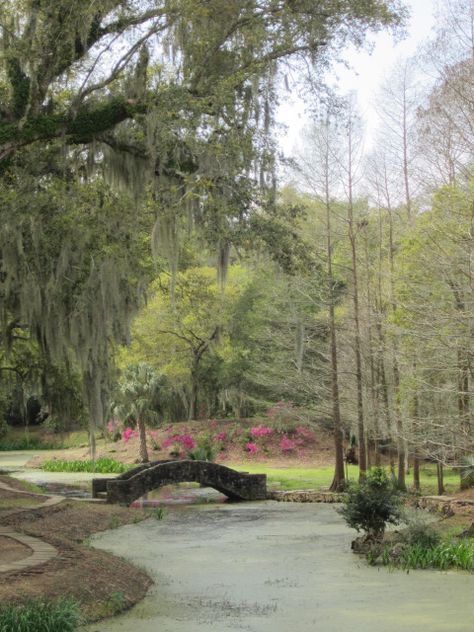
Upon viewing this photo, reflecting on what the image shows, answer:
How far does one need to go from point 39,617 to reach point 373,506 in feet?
21.1

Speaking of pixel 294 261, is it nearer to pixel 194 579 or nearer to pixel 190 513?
pixel 194 579

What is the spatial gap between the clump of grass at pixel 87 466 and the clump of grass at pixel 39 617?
21.9 m

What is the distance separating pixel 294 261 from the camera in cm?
1082

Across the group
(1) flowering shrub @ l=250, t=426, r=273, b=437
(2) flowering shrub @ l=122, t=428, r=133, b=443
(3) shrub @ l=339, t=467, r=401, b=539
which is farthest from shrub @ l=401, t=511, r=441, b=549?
(2) flowering shrub @ l=122, t=428, r=133, b=443

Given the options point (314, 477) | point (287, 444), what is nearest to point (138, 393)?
point (287, 444)

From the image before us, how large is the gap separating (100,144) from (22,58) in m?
2.04

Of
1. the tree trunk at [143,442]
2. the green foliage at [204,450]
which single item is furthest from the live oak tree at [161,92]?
the tree trunk at [143,442]

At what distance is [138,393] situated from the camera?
98.5 feet

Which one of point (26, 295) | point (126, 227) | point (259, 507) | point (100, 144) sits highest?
point (100, 144)

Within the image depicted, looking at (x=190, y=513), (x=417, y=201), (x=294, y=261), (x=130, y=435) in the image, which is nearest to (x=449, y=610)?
(x=294, y=261)

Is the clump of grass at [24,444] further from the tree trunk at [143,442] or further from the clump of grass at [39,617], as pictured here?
the clump of grass at [39,617]

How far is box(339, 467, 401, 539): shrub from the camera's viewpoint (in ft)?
38.9

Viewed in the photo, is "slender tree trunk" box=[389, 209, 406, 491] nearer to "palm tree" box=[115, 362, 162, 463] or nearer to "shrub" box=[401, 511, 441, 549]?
"shrub" box=[401, 511, 441, 549]

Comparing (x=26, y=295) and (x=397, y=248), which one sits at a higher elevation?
(x=397, y=248)
